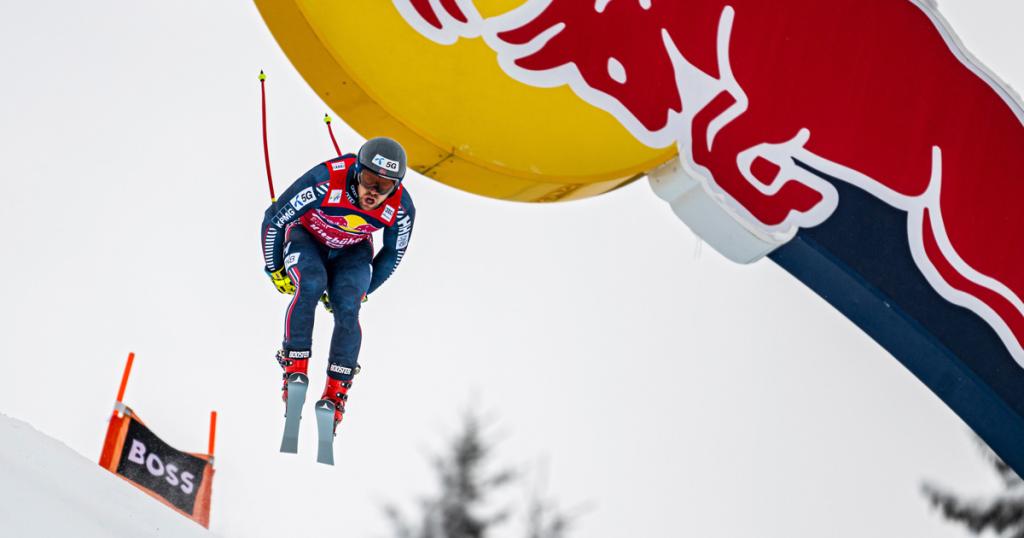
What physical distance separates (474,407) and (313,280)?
7.36 metres

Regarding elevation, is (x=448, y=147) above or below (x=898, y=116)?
below

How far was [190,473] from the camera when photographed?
9.17 m

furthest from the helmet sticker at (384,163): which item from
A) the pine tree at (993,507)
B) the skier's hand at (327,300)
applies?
the pine tree at (993,507)

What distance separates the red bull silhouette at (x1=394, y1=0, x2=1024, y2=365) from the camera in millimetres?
6672

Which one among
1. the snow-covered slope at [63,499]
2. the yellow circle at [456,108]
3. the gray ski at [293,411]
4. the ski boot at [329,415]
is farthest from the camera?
the ski boot at [329,415]

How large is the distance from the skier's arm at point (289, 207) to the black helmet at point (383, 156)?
1.45 ft

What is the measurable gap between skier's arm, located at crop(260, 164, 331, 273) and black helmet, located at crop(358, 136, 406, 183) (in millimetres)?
441

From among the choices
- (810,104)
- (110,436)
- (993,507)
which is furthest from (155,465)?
(993,507)

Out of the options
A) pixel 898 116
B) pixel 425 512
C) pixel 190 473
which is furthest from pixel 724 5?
pixel 425 512

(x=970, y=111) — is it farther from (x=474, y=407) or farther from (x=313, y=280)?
(x=474, y=407)

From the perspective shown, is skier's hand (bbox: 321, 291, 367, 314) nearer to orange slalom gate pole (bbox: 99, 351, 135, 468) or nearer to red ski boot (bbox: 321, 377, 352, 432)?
red ski boot (bbox: 321, 377, 352, 432)

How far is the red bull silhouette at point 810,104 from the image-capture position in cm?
667

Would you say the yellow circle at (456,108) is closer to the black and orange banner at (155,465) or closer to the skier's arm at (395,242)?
the skier's arm at (395,242)

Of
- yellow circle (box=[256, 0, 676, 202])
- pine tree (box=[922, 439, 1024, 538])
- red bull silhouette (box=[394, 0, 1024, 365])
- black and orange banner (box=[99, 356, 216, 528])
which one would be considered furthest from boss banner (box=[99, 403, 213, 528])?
pine tree (box=[922, 439, 1024, 538])
